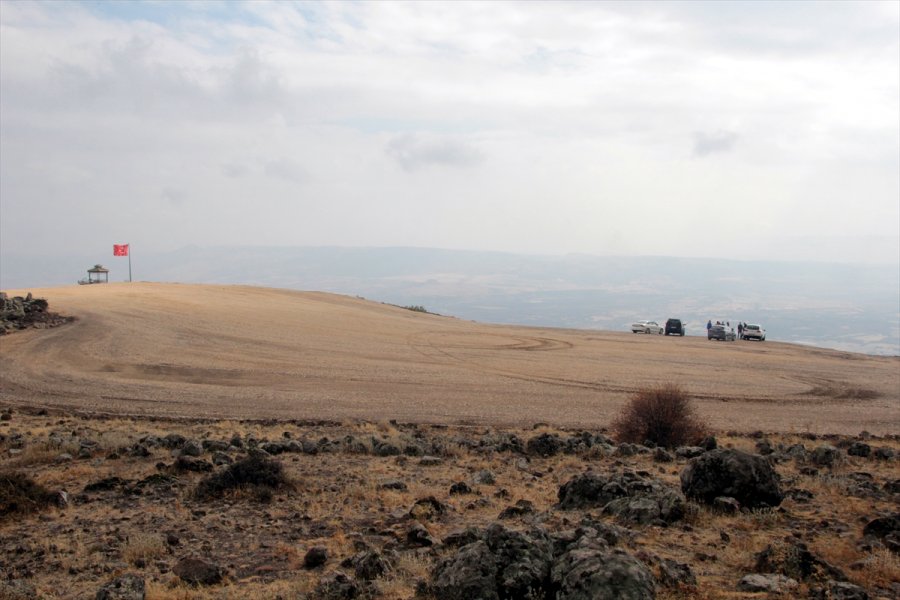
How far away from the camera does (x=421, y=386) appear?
31516 millimetres

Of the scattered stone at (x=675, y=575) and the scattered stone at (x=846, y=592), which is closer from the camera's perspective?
the scattered stone at (x=846, y=592)

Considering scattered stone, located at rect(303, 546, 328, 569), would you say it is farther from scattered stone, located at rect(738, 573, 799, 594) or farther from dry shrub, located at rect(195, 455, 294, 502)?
scattered stone, located at rect(738, 573, 799, 594)

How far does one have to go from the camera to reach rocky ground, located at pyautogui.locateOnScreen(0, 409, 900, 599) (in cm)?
820

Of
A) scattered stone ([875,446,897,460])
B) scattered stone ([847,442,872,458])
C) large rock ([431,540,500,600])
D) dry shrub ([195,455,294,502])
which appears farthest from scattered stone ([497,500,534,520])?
scattered stone ([875,446,897,460])

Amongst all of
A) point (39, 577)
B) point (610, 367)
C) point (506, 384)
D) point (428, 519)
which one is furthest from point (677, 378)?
point (39, 577)

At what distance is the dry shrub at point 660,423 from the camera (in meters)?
20.3

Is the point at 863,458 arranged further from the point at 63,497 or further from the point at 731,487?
the point at 63,497

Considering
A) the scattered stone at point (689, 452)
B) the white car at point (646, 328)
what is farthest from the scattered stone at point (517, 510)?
the white car at point (646, 328)

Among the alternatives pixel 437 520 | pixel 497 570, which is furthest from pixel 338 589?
pixel 437 520

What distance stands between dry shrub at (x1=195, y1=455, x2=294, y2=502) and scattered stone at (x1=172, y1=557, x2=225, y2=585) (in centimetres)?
327

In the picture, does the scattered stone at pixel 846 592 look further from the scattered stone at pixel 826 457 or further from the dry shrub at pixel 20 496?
the dry shrub at pixel 20 496

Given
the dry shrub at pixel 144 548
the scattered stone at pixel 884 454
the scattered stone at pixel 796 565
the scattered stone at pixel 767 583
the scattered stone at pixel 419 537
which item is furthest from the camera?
the scattered stone at pixel 884 454

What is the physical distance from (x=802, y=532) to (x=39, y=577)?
9.74 metres

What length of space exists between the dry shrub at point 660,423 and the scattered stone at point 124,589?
46.5ft
